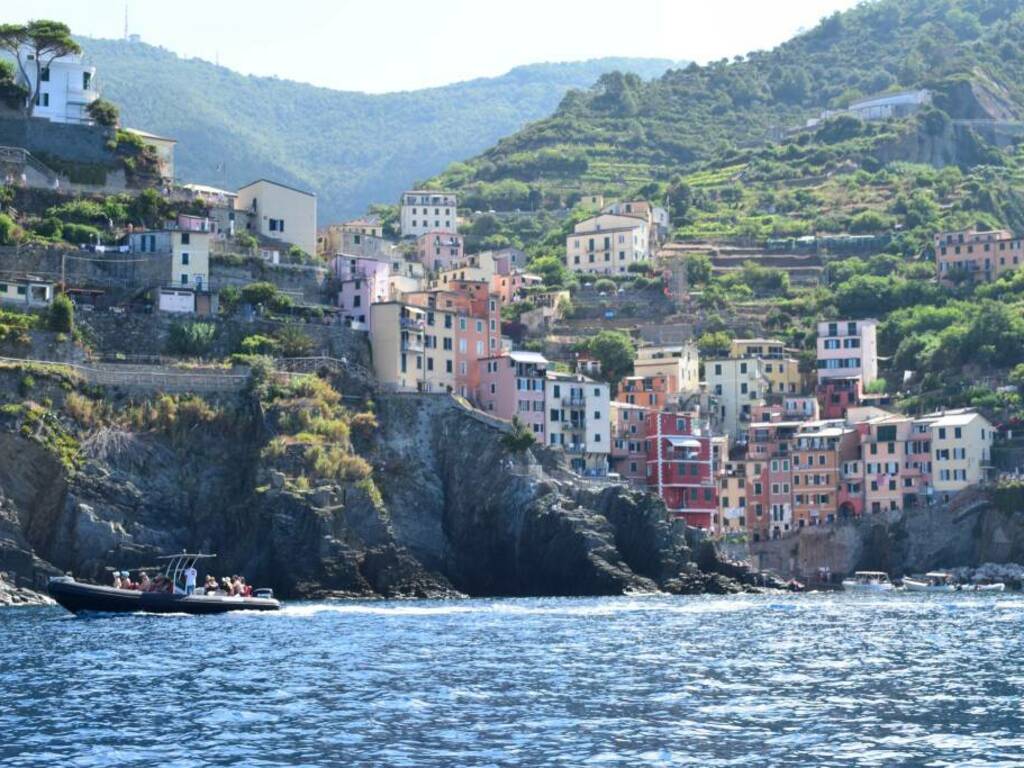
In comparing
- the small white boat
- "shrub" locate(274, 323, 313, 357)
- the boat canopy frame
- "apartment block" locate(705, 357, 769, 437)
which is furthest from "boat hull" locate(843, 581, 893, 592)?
the boat canopy frame

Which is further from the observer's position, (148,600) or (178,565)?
(178,565)

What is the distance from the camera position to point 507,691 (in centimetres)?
5331

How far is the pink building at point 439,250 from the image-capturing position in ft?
600

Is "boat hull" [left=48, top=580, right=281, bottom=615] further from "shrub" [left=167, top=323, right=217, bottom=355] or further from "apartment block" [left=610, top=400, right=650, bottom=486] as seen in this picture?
"apartment block" [left=610, top=400, right=650, bottom=486]

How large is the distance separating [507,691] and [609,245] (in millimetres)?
133166

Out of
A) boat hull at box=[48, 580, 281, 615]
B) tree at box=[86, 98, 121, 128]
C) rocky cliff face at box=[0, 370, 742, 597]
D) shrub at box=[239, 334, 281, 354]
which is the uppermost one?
tree at box=[86, 98, 121, 128]

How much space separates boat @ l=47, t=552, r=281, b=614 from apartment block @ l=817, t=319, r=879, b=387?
76736 millimetres

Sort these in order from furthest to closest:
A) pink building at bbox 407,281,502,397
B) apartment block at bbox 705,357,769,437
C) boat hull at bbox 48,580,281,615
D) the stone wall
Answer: apartment block at bbox 705,357,769,437 < pink building at bbox 407,281,502,397 < the stone wall < boat hull at bbox 48,580,281,615

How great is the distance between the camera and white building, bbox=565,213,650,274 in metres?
183

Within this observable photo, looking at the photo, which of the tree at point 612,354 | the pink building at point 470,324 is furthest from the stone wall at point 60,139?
the tree at point 612,354

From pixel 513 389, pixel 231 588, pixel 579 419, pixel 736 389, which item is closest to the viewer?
pixel 231 588

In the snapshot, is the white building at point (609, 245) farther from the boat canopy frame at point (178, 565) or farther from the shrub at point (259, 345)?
the boat canopy frame at point (178, 565)

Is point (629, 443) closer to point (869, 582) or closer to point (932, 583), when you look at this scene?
point (869, 582)

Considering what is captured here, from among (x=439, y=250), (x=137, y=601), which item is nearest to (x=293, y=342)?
(x=137, y=601)
